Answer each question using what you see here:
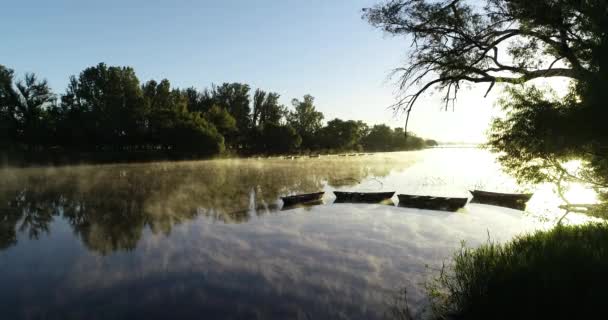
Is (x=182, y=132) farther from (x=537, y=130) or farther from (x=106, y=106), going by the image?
(x=537, y=130)

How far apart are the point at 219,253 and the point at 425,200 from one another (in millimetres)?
20392

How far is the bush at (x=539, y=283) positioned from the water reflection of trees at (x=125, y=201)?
16.4m

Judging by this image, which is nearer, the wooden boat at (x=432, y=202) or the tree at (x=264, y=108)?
the wooden boat at (x=432, y=202)

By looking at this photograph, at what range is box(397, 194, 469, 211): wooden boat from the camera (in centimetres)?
3092

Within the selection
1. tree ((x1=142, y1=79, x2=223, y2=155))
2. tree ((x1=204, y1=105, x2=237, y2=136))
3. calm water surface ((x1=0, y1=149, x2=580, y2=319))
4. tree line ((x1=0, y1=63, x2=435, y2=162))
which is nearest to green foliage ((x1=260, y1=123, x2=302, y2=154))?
tree line ((x1=0, y1=63, x2=435, y2=162))

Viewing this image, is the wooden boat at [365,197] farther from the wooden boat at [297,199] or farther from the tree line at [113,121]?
the tree line at [113,121]

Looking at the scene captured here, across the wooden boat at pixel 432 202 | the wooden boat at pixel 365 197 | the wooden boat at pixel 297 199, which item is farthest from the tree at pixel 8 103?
the wooden boat at pixel 432 202

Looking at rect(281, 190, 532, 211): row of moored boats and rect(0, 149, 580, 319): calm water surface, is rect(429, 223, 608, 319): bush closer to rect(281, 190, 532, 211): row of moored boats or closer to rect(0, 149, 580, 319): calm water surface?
rect(0, 149, 580, 319): calm water surface

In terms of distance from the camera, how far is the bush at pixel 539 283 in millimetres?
7438

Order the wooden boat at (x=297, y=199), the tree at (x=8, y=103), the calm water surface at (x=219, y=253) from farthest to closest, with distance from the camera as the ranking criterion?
1. the tree at (x=8, y=103)
2. the wooden boat at (x=297, y=199)
3. the calm water surface at (x=219, y=253)

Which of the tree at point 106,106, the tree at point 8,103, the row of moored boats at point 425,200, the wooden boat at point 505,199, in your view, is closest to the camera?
the row of moored boats at point 425,200

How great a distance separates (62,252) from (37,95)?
74.9 m

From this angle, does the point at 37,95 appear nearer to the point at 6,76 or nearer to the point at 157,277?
the point at 6,76

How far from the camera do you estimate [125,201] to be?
34.1 meters
